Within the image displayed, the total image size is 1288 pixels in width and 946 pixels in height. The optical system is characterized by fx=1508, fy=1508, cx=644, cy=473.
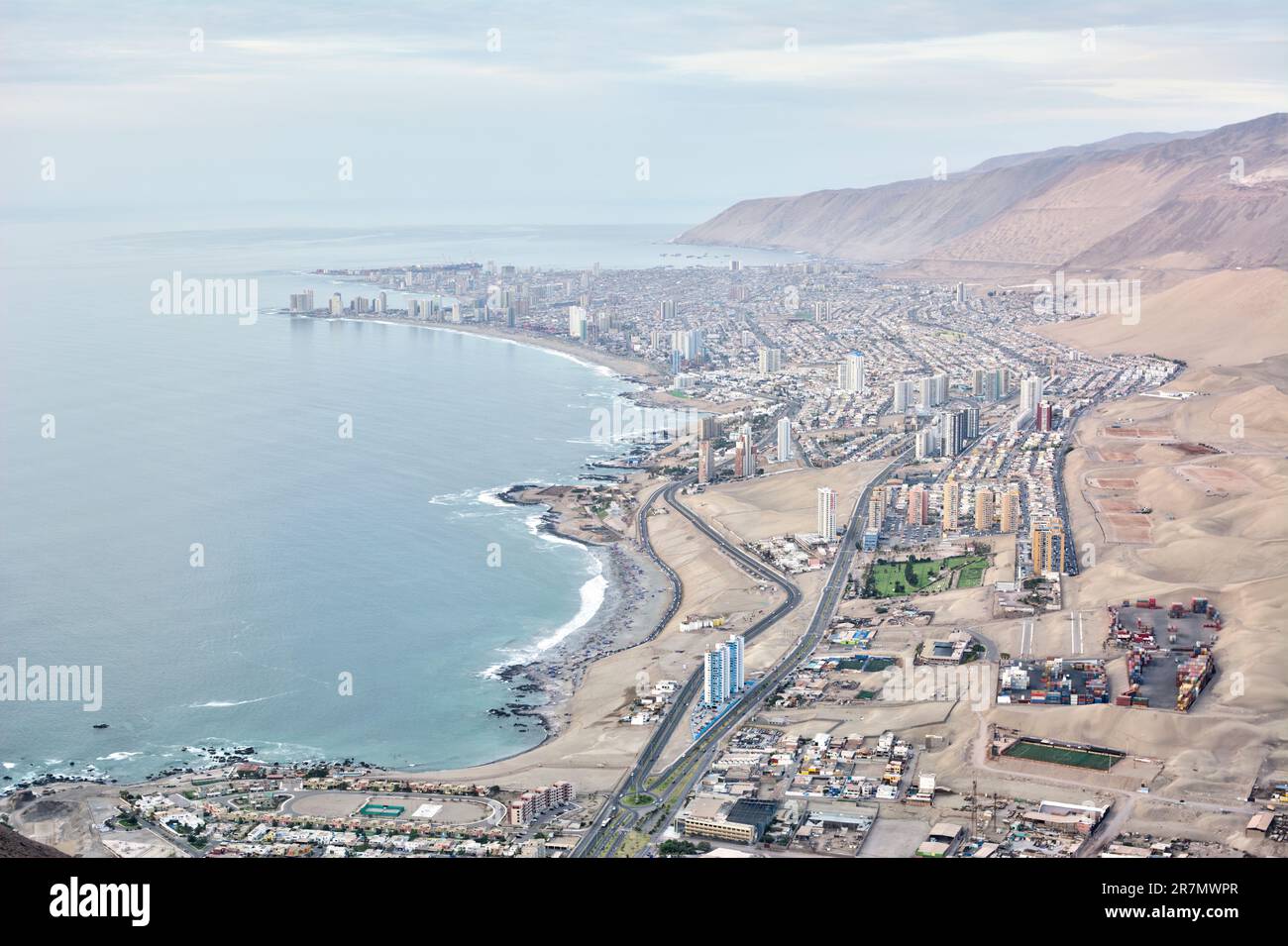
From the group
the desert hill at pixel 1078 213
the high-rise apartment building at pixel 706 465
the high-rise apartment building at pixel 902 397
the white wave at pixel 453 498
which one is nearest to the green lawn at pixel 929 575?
the high-rise apartment building at pixel 706 465

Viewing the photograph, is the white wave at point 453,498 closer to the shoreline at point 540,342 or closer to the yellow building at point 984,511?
the yellow building at point 984,511

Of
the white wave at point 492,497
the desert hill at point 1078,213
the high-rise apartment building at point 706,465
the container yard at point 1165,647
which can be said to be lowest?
the container yard at point 1165,647

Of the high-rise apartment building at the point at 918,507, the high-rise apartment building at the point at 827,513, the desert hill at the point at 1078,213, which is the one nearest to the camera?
the high-rise apartment building at the point at 827,513

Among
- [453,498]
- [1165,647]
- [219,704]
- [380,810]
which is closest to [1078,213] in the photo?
[453,498]

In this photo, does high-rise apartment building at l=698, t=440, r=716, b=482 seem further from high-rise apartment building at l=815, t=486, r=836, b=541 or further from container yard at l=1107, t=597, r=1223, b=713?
container yard at l=1107, t=597, r=1223, b=713

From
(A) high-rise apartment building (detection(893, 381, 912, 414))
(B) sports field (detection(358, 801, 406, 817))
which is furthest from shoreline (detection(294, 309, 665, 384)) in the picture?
(B) sports field (detection(358, 801, 406, 817))

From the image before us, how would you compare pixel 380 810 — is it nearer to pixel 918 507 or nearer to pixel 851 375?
pixel 918 507
